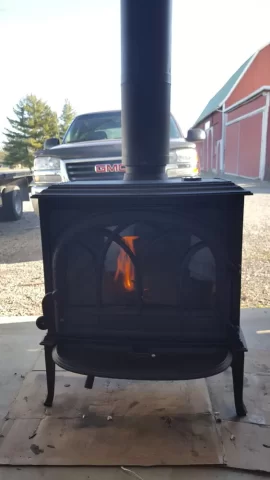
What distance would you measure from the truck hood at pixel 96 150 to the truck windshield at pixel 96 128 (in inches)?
24.4

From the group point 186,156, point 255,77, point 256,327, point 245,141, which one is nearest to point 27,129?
point 255,77

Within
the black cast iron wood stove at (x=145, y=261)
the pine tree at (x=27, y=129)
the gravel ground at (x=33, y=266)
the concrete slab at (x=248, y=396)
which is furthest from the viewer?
the pine tree at (x=27, y=129)

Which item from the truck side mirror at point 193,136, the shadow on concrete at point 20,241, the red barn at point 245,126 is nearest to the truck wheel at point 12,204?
the shadow on concrete at point 20,241

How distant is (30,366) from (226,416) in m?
1.12

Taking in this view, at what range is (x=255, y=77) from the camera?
60.5 feet

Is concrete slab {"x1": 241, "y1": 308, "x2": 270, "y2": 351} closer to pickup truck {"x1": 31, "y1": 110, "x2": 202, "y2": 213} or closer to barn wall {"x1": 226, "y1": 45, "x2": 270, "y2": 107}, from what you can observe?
pickup truck {"x1": 31, "y1": 110, "x2": 202, "y2": 213}

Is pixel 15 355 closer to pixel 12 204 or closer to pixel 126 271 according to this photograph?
pixel 126 271

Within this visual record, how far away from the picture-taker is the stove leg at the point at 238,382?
5.37 ft

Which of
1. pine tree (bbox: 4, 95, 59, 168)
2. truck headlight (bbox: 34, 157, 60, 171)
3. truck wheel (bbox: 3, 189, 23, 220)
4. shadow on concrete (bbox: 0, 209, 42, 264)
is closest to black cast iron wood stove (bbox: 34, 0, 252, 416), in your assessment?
truck headlight (bbox: 34, 157, 60, 171)

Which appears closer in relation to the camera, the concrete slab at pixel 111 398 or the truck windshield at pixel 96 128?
the concrete slab at pixel 111 398

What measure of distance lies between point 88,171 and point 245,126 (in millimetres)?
13411

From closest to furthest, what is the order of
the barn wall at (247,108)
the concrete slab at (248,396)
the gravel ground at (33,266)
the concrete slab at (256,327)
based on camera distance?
the concrete slab at (248,396)
the concrete slab at (256,327)
the gravel ground at (33,266)
the barn wall at (247,108)

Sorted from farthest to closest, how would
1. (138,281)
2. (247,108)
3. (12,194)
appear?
1. (247,108)
2. (12,194)
3. (138,281)

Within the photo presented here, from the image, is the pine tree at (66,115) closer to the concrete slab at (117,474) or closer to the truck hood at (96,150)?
the truck hood at (96,150)
